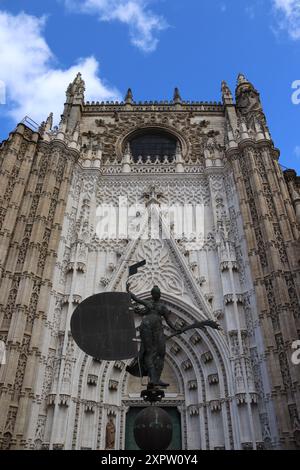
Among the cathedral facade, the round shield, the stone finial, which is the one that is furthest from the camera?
the stone finial

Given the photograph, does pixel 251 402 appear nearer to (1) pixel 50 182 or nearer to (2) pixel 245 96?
(1) pixel 50 182

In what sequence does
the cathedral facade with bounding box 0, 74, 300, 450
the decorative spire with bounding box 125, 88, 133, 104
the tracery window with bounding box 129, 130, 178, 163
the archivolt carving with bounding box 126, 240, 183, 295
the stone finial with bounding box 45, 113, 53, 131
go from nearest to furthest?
the cathedral facade with bounding box 0, 74, 300, 450, the archivolt carving with bounding box 126, 240, 183, 295, the stone finial with bounding box 45, 113, 53, 131, the tracery window with bounding box 129, 130, 178, 163, the decorative spire with bounding box 125, 88, 133, 104

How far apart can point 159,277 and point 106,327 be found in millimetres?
8659

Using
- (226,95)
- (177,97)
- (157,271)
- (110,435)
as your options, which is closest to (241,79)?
(226,95)

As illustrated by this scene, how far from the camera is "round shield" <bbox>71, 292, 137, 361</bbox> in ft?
24.5

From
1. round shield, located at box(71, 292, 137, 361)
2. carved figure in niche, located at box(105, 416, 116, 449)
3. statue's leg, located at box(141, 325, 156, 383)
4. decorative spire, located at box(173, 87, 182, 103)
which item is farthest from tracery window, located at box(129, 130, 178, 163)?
statue's leg, located at box(141, 325, 156, 383)

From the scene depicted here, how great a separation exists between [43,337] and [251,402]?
695cm

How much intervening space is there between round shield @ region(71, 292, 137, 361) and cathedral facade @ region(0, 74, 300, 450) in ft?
18.6

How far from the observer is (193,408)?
13805 mm

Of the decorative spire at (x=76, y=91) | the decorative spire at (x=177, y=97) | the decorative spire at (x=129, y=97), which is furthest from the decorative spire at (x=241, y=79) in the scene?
the decorative spire at (x=76, y=91)

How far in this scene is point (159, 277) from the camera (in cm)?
1617

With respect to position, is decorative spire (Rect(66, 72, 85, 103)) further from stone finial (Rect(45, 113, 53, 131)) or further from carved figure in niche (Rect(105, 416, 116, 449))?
carved figure in niche (Rect(105, 416, 116, 449))

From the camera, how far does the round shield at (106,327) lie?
7473 millimetres
